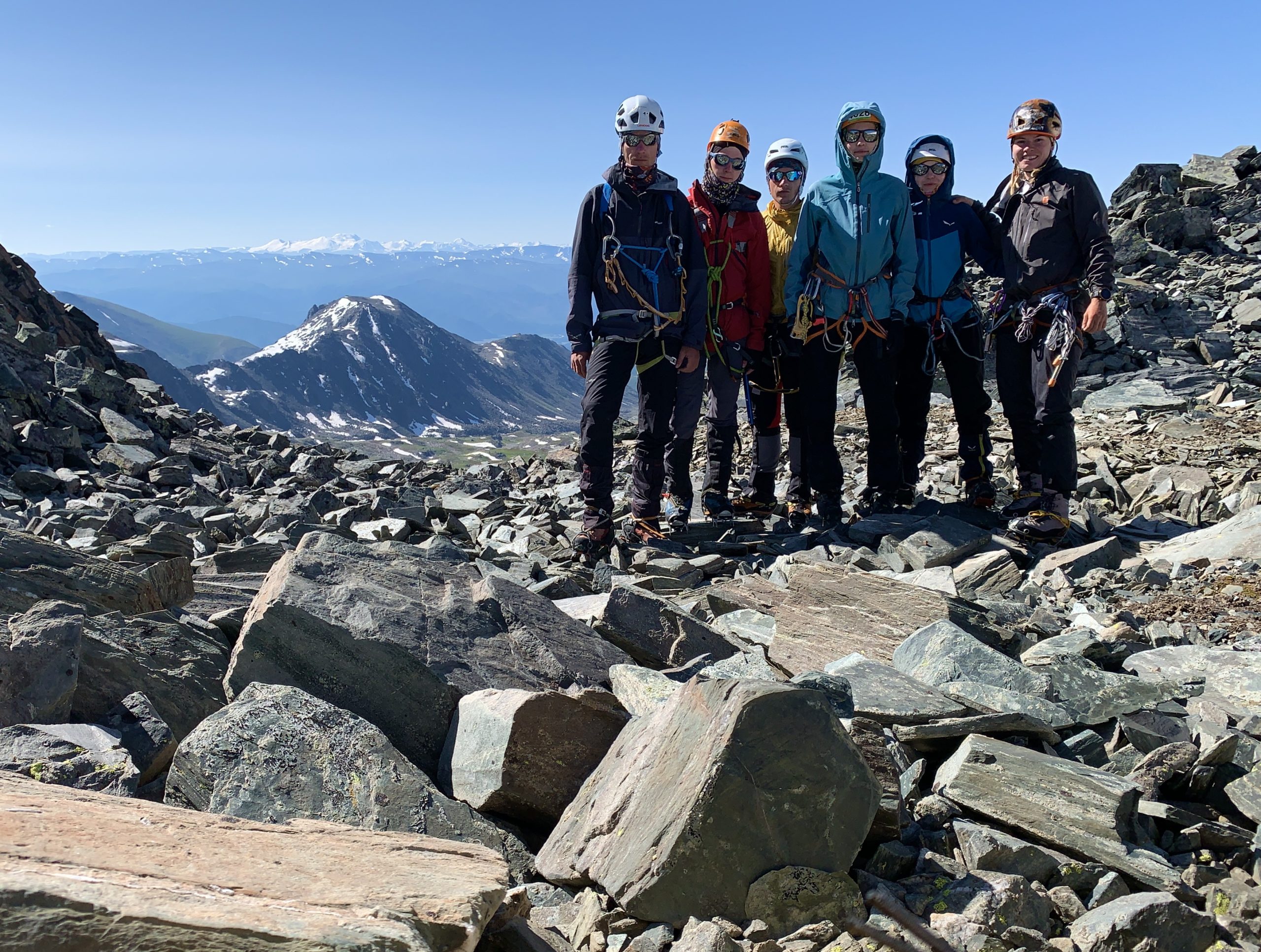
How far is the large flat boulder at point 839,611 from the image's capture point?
20.9 ft

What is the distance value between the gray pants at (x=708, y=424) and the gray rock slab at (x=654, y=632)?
3938 millimetres

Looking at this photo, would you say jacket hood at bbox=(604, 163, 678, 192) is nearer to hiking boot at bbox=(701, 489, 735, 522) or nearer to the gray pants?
the gray pants

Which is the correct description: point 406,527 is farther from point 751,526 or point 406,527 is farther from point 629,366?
point 751,526

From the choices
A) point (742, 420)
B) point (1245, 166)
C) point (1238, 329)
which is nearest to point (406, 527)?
point (742, 420)

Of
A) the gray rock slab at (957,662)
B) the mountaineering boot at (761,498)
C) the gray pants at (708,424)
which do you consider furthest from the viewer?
the mountaineering boot at (761,498)

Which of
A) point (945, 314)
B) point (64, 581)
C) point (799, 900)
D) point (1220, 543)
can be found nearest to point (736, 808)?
point (799, 900)

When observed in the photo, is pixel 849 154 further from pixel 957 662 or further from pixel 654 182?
pixel 957 662

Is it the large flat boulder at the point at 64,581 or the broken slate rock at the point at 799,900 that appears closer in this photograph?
the broken slate rock at the point at 799,900

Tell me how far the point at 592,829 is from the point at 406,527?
714 cm

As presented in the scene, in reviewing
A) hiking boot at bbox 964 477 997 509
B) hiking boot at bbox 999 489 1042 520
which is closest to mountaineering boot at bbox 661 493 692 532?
hiking boot at bbox 964 477 997 509

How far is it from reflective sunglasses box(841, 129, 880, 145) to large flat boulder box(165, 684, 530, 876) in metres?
7.83

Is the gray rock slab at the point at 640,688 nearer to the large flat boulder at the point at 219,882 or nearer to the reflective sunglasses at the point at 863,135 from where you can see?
the large flat boulder at the point at 219,882

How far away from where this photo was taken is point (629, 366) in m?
9.35

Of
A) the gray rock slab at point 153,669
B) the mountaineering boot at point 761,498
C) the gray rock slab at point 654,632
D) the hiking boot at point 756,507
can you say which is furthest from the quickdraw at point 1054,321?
the gray rock slab at point 153,669
